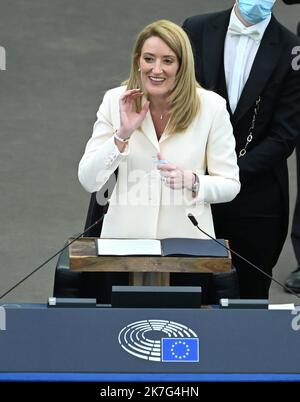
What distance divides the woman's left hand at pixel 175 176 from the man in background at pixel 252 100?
935 mm

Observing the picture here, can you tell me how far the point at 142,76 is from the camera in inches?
194

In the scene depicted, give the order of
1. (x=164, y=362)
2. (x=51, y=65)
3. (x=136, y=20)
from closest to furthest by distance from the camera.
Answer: (x=164, y=362) < (x=51, y=65) < (x=136, y=20)

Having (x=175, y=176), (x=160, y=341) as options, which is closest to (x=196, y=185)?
(x=175, y=176)

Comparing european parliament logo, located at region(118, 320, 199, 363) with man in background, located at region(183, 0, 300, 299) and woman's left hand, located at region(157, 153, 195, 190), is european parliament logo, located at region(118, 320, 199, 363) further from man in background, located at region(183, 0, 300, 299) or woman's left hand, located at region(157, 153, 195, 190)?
man in background, located at region(183, 0, 300, 299)

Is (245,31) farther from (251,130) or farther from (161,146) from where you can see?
(161,146)

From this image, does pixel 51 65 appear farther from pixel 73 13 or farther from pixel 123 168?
pixel 123 168

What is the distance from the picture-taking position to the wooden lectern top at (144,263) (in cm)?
452

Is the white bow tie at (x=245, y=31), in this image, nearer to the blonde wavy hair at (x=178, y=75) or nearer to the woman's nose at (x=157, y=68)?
the blonde wavy hair at (x=178, y=75)

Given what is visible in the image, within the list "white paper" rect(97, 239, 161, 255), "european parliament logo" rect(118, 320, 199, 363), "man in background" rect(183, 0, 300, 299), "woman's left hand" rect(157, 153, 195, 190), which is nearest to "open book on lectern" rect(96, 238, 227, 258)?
"white paper" rect(97, 239, 161, 255)

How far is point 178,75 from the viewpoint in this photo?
4.91m

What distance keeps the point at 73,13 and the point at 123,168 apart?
6.10m

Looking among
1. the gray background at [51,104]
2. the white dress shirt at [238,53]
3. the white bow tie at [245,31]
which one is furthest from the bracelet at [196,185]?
the gray background at [51,104]

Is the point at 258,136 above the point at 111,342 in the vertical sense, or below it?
above

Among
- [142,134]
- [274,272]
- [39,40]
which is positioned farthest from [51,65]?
[142,134]
